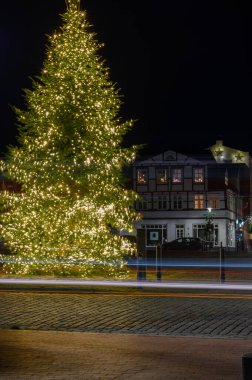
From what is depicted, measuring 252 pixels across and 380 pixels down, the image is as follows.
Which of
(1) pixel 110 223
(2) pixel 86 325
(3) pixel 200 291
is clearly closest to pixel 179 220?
(1) pixel 110 223

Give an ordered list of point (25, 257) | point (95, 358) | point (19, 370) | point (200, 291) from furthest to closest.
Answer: point (25, 257), point (200, 291), point (95, 358), point (19, 370)

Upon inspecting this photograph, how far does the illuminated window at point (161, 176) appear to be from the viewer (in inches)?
3110

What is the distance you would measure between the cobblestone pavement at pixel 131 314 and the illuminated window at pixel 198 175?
196 ft

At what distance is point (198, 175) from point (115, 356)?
69.3 m

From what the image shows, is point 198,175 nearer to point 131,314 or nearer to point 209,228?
point 209,228

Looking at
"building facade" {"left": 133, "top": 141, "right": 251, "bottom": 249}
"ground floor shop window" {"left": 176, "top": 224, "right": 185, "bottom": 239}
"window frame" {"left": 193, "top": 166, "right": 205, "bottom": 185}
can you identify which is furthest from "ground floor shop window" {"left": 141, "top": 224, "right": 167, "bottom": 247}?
→ "window frame" {"left": 193, "top": 166, "right": 205, "bottom": 185}

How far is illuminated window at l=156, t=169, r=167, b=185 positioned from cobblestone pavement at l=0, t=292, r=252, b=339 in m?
59.3

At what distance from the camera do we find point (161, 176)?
79.1 m

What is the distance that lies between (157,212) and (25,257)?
53.3m

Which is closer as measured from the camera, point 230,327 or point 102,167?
point 230,327

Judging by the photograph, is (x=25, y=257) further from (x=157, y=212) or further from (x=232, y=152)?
(x=232, y=152)

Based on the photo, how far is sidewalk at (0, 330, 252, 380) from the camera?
9094 millimetres

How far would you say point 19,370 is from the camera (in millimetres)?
9375

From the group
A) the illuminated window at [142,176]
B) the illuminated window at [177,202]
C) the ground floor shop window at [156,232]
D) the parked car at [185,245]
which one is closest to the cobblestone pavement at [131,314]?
the parked car at [185,245]
